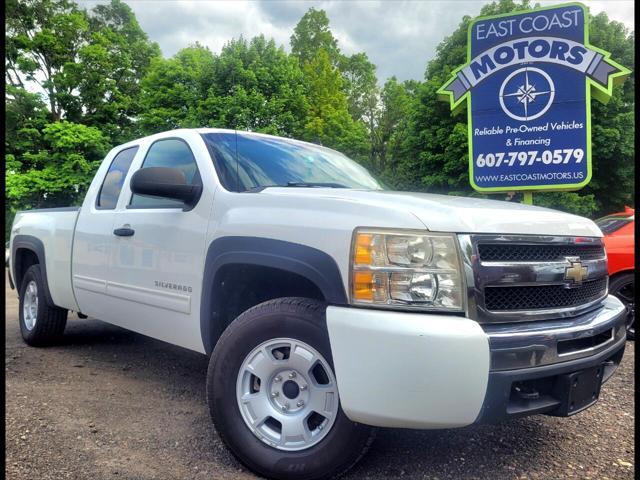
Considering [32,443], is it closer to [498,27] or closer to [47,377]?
[47,377]

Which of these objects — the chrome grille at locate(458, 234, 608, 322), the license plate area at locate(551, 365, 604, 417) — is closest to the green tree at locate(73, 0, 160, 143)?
the chrome grille at locate(458, 234, 608, 322)

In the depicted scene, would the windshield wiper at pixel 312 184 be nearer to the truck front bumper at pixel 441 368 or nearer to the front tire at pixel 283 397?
the front tire at pixel 283 397

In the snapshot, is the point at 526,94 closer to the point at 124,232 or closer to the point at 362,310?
the point at 124,232

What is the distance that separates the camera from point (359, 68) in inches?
1355

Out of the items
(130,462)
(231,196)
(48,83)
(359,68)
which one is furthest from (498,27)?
(359,68)

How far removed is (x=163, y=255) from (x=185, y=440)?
112cm

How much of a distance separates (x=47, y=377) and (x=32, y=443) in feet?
4.45

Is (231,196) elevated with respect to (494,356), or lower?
elevated

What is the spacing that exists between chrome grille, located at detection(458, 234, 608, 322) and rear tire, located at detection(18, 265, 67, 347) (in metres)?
4.14

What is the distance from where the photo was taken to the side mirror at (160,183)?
118 inches

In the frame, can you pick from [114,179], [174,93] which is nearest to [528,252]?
[114,179]

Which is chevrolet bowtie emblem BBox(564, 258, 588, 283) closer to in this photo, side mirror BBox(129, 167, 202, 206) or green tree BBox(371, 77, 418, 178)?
side mirror BBox(129, 167, 202, 206)

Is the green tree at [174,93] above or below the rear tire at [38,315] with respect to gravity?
above

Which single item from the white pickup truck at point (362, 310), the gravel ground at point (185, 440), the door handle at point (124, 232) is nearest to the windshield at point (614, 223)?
the gravel ground at point (185, 440)
